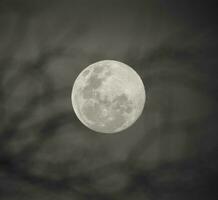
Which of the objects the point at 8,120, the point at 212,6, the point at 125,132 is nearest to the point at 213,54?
the point at 212,6

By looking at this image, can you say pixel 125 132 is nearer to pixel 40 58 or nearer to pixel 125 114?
pixel 125 114

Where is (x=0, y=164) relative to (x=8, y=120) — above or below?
below

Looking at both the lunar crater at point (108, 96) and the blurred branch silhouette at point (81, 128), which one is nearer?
the lunar crater at point (108, 96)

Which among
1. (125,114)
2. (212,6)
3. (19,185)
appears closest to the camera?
(125,114)

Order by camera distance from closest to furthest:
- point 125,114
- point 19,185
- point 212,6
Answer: point 125,114, point 19,185, point 212,6

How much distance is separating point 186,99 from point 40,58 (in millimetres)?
1425

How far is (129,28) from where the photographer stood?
2559mm

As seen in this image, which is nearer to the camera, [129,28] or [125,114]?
[125,114]

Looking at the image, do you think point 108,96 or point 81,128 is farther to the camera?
point 81,128

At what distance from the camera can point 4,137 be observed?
8.18 feet

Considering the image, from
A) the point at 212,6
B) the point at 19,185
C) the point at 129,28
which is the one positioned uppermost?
the point at 212,6

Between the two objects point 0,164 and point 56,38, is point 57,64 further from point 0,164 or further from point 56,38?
point 0,164

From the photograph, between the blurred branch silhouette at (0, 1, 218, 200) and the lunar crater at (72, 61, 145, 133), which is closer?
the lunar crater at (72, 61, 145, 133)

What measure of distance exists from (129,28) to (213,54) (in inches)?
33.1
